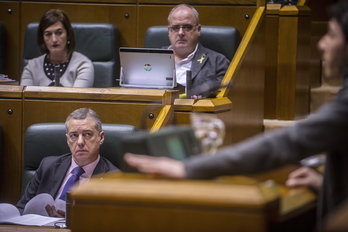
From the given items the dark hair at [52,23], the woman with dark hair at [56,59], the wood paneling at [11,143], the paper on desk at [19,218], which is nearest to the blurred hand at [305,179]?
the paper on desk at [19,218]

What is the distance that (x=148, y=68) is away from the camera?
2.41 metres

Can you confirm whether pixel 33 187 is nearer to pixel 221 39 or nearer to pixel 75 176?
pixel 75 176

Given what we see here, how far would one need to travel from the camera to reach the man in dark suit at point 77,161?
220 cm

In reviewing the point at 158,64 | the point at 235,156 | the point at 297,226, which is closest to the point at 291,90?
the point at 158,64

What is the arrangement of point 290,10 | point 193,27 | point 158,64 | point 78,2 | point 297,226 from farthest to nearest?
point 78,2 → point 290,10 → point 193,27 → point 158,64 → point 297,226

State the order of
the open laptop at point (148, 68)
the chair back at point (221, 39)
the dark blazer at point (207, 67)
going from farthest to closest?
1. the chair back at point (221, 39)
2. the dark blazer at point (207, 67)
3. the open laptop at point (148, 68)

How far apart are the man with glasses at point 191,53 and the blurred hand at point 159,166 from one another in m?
1.61

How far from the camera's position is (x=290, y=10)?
2.91 meters

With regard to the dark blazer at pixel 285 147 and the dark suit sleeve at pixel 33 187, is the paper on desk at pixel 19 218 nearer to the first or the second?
the dark suit sleeve at pixel 33 187

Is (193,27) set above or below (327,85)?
above

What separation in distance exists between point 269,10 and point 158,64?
0.75 metres

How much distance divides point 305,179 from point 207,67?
157cm

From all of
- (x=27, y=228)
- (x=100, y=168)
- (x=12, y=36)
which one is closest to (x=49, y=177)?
(x=100, y=168)

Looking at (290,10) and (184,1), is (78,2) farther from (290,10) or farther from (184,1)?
(290,10)
